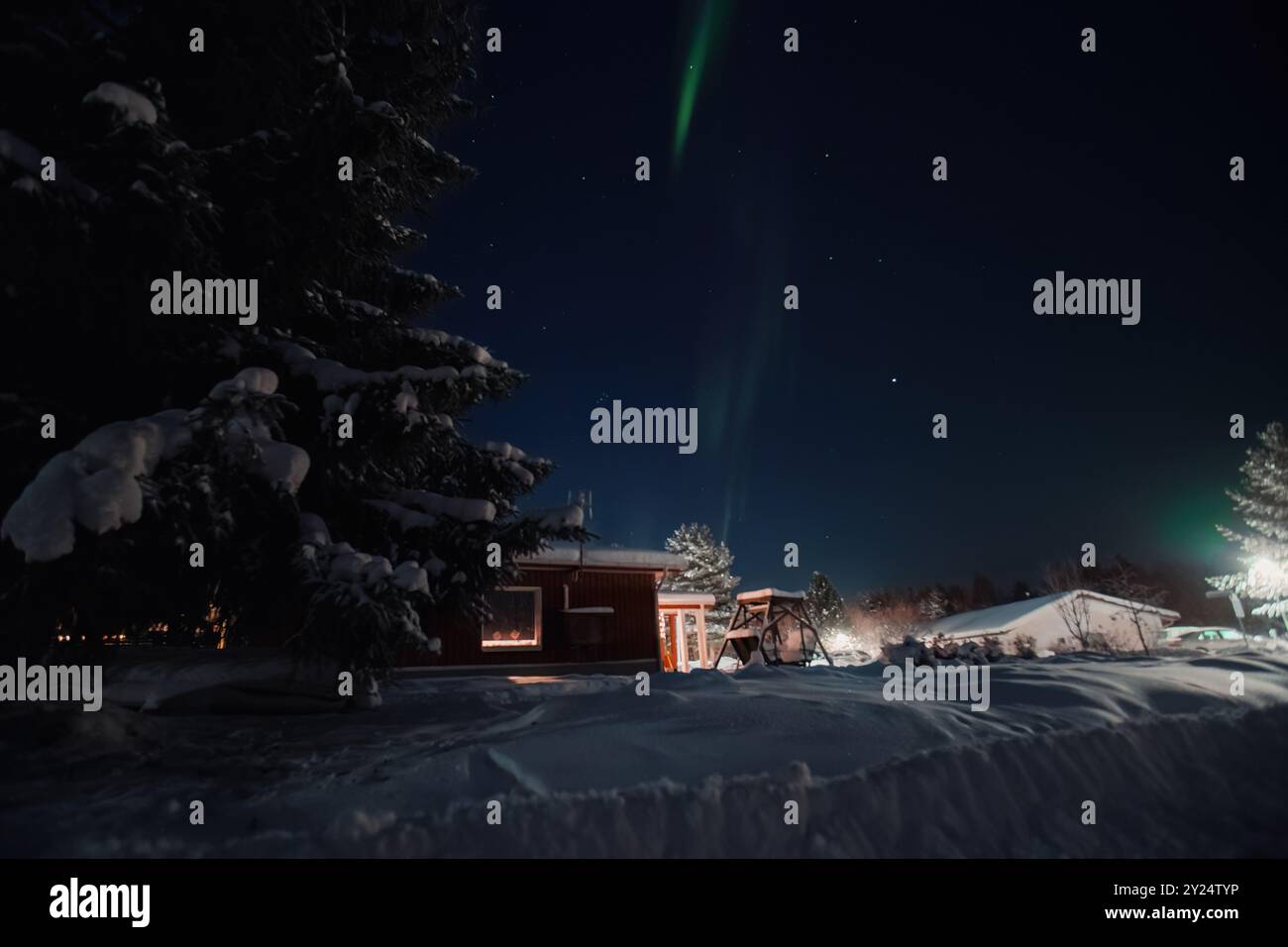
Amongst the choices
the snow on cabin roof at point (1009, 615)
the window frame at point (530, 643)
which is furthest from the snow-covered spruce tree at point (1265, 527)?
the window frame at point (530, 643)

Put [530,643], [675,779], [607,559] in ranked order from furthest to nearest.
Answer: [607,559], [530,643], [675,779]

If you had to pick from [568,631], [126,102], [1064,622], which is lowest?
[1064,622]

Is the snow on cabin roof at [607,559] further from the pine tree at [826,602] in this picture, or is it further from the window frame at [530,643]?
the pine tree at [826,602]

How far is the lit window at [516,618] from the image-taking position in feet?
45.2

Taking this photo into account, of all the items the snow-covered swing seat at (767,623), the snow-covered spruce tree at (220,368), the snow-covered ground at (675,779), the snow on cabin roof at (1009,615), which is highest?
the snow-covered spruce tree at (220,368)

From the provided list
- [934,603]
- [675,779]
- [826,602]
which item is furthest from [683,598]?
[934,603]

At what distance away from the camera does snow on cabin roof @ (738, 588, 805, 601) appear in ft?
56.2

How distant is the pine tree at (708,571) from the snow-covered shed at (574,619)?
23.2 metres

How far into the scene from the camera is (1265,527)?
27.3 meters

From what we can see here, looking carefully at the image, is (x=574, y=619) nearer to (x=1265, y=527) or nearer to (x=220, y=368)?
(x=220, y=368)

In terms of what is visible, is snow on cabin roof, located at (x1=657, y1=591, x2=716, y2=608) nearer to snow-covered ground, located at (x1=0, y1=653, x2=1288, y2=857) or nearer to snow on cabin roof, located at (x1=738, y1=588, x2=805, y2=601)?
snow on cabin roof, located at (x1=738, y1=588, x2=805, y2=601)

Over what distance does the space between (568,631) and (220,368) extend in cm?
1071

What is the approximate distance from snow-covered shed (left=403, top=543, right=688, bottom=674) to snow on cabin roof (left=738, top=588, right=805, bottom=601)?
3027 mm

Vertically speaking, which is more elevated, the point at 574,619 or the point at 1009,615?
the point at 574,619
